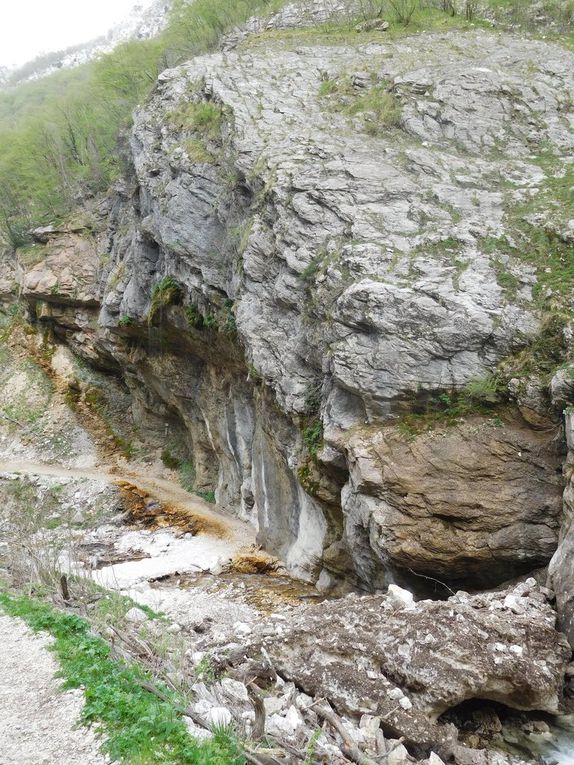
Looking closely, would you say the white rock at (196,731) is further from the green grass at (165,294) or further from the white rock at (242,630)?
the green grass at (165,294)

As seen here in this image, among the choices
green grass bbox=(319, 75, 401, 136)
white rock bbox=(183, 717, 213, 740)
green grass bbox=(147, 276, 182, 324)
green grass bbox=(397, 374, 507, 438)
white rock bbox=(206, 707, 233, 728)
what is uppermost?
green grass bbox=(319, 75, 401, 136)

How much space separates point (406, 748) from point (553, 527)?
5.41 metres

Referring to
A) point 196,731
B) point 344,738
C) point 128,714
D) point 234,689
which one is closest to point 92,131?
point 234,689

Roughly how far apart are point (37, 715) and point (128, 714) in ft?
4.11

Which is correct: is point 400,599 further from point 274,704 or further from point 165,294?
point 165,294

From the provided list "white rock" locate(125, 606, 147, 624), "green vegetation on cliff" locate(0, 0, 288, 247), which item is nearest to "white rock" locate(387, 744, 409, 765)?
"white rock" locate(125, 606, 147, 624)

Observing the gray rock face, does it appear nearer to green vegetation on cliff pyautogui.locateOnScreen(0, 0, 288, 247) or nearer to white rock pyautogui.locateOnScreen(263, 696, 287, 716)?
white rock pyautogui.locateOnScreen(263, 696, 287, 716)

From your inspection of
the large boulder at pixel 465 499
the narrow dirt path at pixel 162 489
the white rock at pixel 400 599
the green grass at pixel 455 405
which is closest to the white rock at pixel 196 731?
the white rock at pixel 400 599

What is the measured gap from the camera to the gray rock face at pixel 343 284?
11.4 meters

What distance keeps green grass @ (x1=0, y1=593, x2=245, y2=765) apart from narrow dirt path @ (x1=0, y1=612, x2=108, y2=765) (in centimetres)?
15

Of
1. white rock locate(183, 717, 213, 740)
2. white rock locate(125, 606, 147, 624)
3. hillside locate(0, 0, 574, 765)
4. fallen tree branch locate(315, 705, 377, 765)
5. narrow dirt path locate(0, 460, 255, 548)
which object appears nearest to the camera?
white rock locate(183, 717, 213, 740)

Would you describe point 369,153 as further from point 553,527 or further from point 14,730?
point 14,730

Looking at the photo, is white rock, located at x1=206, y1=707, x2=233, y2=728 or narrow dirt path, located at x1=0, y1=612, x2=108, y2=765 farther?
white rock, located at x1=206, y1=707, x2=233, y2=728

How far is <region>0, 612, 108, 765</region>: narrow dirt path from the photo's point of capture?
5438mm
